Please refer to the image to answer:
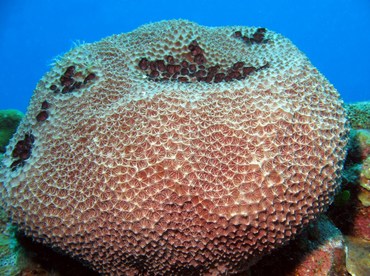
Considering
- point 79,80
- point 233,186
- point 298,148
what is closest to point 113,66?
point 79,80

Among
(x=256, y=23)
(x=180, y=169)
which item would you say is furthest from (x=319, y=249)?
(x=256, y=23)

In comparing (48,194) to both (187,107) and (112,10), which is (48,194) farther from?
(112,10)

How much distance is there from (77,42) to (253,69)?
2728 mm

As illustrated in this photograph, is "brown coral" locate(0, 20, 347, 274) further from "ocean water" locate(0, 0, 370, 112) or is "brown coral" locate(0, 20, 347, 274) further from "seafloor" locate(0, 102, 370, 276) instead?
"ocean water" locate(0, 0, 370, 112)

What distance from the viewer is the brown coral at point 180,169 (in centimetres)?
255

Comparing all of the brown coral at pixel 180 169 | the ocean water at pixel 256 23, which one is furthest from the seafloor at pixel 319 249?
the ocean water at pixel 256 23

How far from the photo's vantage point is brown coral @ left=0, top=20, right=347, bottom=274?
100 inches

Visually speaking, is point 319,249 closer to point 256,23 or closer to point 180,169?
point 180,169

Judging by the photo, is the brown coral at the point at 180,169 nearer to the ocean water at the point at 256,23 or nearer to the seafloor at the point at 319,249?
the seafloor at the point at 319,249

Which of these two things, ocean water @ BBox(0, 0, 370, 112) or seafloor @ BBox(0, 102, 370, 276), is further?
ocean water @ BBox(0, 0, 370, 112)

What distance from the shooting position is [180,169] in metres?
2.56

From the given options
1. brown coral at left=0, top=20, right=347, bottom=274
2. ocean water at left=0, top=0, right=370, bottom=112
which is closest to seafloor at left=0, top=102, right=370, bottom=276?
brown coral at left=0, top=20, right=347, bottom=274

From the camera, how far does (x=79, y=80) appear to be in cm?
362

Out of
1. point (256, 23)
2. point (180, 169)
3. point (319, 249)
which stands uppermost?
point (256, 23)
